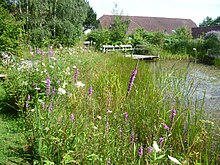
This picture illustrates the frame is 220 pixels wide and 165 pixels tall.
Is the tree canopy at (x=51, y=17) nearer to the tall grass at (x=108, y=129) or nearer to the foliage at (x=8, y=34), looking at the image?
the foliage at (x=8, y=34)

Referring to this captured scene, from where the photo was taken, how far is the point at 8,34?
6.59 metres

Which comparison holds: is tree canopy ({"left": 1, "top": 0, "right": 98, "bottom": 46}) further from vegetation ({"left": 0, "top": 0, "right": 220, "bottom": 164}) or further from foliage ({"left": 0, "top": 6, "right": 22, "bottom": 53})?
vegetation ({"left": 0, "top": 0, "right": 220, "bottom": 164})

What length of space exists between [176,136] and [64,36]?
43.5 feet

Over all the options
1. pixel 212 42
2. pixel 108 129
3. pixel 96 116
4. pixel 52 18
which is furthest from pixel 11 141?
pixel 212 42

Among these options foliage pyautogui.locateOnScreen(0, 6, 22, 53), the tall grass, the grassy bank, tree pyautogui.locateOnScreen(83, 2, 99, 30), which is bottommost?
the grassy bank

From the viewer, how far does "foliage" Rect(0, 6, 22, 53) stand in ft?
21.3

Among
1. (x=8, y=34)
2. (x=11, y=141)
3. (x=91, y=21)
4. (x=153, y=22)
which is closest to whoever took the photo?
(x=11, y=141)

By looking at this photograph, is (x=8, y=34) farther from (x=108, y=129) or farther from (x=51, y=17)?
(x=51, y=17)

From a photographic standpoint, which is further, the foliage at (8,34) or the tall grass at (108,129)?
the foliage at (8,34)

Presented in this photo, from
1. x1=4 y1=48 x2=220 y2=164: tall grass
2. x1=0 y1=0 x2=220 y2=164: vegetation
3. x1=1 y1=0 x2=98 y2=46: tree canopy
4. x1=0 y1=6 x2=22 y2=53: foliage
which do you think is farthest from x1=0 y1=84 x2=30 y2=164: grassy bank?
x1=1 y1=0 x2=98 y2=46: tree canopy

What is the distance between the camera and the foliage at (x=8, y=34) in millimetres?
6480

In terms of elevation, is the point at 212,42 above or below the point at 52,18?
below

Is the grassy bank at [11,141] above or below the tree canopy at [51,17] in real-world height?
below

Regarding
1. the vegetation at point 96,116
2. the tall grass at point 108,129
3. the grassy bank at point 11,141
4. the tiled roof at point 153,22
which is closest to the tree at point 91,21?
the tiled roof at point 153,22
